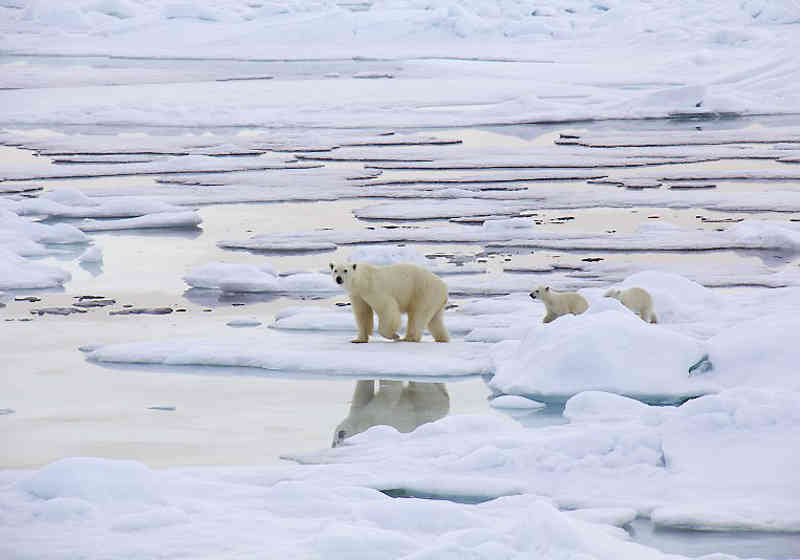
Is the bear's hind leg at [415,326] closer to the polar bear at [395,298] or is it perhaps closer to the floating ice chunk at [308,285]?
the polar bear at [395,298]

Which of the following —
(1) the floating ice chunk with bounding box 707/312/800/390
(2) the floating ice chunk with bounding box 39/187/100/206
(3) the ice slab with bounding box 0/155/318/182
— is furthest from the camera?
(3) the ice slab with bounding box 0/155/318/182

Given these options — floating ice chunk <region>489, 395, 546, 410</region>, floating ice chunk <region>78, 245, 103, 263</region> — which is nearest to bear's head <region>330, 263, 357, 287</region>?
floating ice chunk <region>489, 395, 546, 410</region>

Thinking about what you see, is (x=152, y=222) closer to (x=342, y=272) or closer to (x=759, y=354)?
(x=342, y=272)

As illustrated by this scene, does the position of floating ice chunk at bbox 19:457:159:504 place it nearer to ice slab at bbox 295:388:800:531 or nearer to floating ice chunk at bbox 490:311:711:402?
ice slab at bbox 295:388:800:531

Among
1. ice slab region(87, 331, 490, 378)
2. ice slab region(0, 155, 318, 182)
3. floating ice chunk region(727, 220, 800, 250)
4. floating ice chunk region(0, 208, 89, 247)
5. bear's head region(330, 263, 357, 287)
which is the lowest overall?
ice slab region(0, 155, 318, 182)

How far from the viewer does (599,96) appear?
2647cm

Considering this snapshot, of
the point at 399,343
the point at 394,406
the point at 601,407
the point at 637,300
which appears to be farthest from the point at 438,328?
the point at 601,407

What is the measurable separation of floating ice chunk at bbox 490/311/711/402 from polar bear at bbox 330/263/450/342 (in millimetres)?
905

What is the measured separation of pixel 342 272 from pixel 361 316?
0.31 m

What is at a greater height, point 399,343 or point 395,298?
point 395,298

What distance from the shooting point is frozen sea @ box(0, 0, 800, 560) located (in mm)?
4168

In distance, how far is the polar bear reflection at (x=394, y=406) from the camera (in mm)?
5594

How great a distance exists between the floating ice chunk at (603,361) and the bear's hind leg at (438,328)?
0.97 metres

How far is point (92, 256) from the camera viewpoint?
10.2 metres
